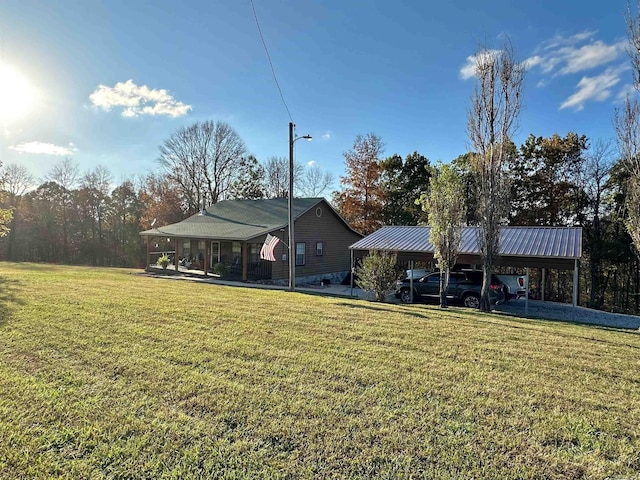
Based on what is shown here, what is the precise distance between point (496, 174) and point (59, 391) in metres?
11.7

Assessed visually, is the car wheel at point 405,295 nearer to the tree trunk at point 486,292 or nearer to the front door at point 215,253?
the tree trunk at point 486,292

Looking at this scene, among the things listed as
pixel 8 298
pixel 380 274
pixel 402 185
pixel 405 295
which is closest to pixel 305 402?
pixel 8 298

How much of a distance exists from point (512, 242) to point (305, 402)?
41.9ft

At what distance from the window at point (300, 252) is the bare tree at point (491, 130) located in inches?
421

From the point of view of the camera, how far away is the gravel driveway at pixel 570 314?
438 inches

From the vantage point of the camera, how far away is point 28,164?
39281mm

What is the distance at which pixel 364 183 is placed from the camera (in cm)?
2864

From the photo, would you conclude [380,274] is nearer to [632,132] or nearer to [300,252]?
[632,132]

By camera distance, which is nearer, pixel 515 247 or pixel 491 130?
pixel 491 130

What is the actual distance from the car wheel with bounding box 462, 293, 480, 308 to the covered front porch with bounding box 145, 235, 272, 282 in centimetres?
981

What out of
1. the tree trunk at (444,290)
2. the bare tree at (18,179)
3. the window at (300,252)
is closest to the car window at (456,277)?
the tree trunk at (444,290)

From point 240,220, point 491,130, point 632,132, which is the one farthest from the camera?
point 240,220

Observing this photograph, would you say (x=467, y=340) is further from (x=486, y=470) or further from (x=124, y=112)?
(x=124, y=112)

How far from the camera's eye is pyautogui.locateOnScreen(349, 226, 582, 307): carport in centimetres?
1232
